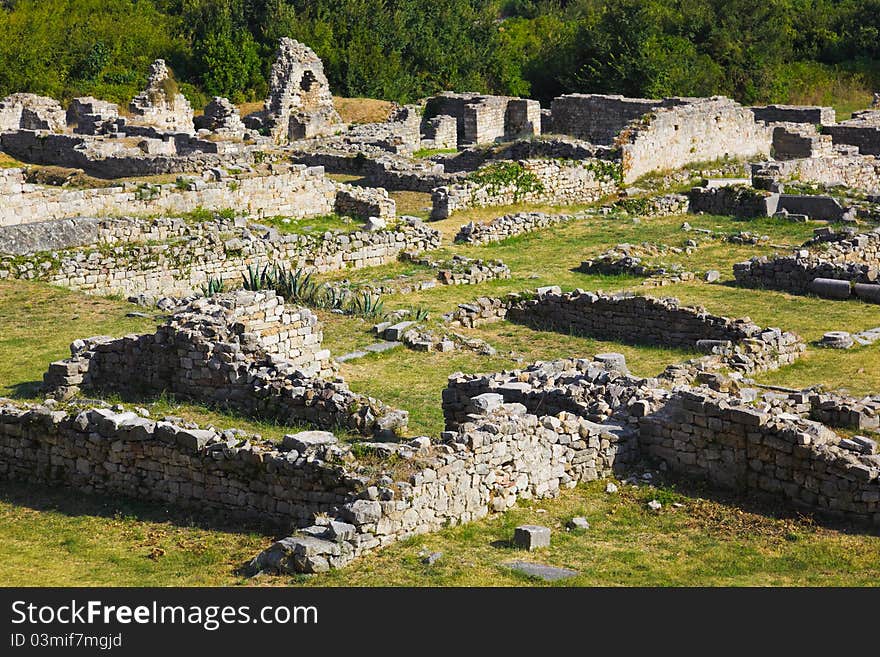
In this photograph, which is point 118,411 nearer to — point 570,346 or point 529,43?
point 570,346

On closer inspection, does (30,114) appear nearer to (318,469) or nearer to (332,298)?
(332,298)

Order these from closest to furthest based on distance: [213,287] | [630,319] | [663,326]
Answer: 1. [663,326]
2. [630,319]
3. [213,287]

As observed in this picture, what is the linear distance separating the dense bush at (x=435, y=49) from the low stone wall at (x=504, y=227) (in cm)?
1627

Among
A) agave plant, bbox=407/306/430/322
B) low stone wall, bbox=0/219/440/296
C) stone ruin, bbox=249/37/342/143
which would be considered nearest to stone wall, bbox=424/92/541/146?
stone ruin, bbox=249/37/342/143

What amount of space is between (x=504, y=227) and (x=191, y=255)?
7.14 metres

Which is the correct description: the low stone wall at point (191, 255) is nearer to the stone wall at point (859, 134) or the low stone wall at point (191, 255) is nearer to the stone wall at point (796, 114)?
the stone wall at point (859, 134)

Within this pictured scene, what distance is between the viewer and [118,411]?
590 inches

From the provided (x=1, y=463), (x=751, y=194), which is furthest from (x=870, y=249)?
(x=1, y=463)

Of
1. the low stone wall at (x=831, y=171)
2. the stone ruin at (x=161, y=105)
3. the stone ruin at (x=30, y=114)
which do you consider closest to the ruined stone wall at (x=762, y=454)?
the low stone wall at (x=831, y=171)

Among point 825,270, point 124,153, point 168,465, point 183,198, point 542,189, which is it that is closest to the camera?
point 168,465

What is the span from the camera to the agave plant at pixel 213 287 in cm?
2342

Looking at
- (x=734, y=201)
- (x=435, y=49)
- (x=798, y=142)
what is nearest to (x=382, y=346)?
(x=734, y=201)

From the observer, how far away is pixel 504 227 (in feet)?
97.7

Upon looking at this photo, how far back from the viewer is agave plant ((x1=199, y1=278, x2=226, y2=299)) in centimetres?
2342
